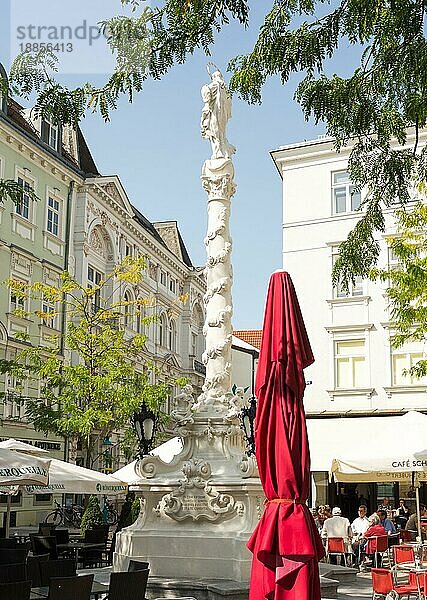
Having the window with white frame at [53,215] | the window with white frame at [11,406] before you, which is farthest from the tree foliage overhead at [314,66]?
the window with white frame at [53,215]

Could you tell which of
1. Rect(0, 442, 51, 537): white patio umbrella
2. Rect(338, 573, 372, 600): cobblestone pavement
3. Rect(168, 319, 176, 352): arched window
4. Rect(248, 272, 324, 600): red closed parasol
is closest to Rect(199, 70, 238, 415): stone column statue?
Rect(0, 442, 51, 537): white patio umbrella

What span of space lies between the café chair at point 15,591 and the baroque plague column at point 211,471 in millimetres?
3791

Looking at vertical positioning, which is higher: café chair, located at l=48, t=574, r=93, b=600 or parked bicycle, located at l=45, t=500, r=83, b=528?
café chair, located at l=48, t=574, r=93, b=600

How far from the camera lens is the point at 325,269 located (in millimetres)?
29922

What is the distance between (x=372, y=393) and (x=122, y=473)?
42.9 ft

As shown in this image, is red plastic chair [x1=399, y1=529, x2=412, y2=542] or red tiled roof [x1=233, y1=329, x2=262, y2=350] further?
red tiled roof [x1=233, y1=329, x2=262, y2=350]

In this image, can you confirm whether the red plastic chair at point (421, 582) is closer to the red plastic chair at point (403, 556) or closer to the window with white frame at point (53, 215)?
the red plastic chair at point (403, 556)

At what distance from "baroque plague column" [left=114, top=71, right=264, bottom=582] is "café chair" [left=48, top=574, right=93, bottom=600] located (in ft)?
11.7

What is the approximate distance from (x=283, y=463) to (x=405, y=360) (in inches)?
878

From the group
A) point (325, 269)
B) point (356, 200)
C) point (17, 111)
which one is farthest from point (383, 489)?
point (17, 111)

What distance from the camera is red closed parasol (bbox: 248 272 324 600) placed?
6184mm

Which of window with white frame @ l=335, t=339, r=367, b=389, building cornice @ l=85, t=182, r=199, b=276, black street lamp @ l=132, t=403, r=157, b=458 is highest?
building cornice @ l=85, t=182, r=199, b=276

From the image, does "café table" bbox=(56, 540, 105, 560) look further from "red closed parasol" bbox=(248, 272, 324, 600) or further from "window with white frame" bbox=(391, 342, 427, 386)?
"window with white frame" bbox=(391, 342, 427, 386)

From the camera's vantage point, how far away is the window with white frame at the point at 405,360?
2748 centimetres
